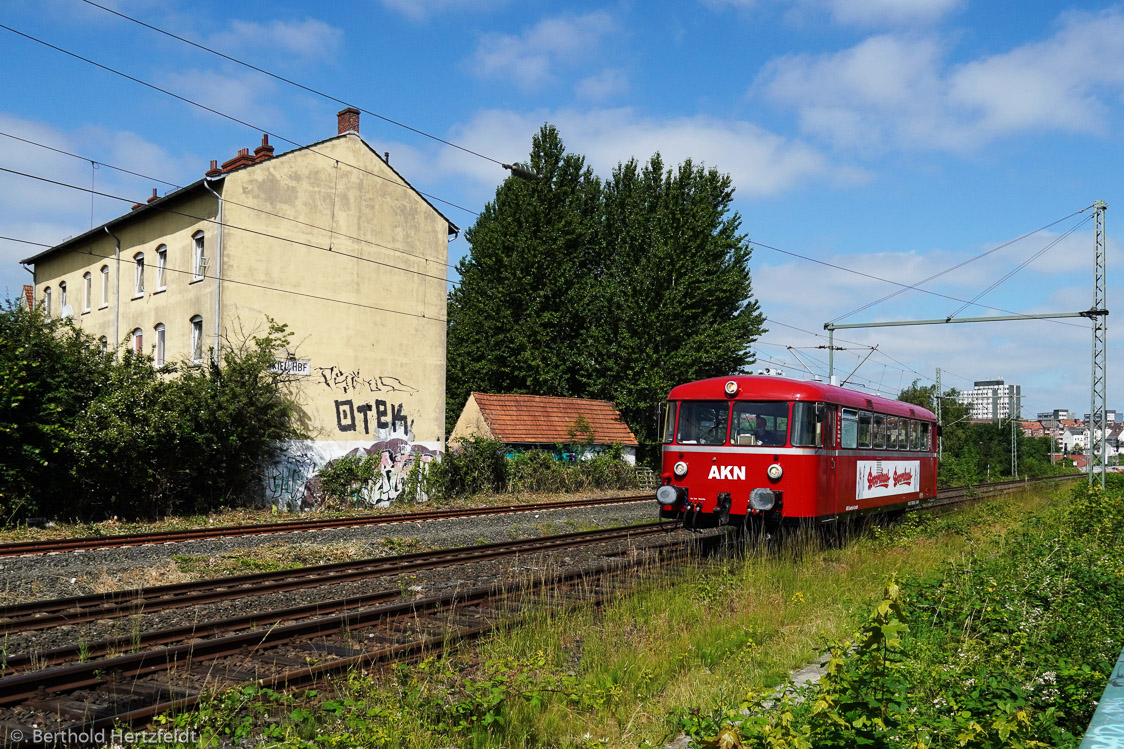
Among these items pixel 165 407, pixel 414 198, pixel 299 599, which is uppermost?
pixel 414 198

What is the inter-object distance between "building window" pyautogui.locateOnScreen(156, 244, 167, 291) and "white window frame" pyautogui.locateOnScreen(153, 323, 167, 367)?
125 cm

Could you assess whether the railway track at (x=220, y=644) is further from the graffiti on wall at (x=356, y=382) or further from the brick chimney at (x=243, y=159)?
the brick chimney at (x=243, y=159)

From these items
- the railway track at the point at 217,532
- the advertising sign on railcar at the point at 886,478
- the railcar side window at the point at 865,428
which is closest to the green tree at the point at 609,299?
the railway track at the point at 217,532

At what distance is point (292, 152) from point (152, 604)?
63.2ft

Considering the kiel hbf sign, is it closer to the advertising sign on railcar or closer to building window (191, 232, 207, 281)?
building window (191, 232, 207, 281)

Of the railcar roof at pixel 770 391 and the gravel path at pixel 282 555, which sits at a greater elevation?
the railcar roof at pixel 770 391

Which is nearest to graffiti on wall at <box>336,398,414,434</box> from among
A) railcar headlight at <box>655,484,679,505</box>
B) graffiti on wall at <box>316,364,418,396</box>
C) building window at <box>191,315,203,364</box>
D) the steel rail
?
graffiti on wall at <box>316,364,418,396</box>

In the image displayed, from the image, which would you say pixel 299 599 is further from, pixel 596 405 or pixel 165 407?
pixel 596 405

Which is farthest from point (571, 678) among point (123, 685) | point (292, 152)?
point (292, 152)

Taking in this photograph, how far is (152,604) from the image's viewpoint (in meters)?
9.66

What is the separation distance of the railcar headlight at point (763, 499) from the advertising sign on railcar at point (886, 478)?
3.16 meters

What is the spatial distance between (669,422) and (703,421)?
26.9 inches

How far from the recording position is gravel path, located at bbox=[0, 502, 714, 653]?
29.4 feet

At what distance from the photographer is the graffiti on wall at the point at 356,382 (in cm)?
2631
